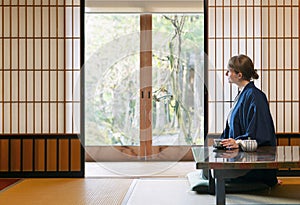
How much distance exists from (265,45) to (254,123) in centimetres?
186

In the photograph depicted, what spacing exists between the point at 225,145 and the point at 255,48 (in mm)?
2045

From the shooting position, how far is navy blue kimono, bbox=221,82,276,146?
3844 millimetres

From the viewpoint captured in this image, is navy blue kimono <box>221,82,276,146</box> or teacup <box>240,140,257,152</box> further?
navy blue kimono <box>221,82,276,146</box>

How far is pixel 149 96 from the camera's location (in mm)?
7156

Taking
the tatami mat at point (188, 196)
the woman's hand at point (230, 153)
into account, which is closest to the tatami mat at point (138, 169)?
the tatami mat at point (188, 196)

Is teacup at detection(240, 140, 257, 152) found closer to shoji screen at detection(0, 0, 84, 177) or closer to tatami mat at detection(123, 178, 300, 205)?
tatami mat at detection(123, 178, 300, 205)

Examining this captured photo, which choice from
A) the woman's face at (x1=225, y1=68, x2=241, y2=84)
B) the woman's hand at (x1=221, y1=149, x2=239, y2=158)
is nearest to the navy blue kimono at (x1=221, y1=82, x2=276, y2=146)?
the woman's face at (x1=225, y1=68, x2=241, y2=84)

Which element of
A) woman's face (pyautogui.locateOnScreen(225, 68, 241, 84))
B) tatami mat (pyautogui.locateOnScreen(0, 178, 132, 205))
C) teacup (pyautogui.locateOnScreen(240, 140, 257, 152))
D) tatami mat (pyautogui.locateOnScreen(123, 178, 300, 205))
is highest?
woman's face (pyautogui.locateOnScreen(225, 68, 241, 84))

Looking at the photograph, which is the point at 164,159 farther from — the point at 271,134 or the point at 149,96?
the point at 271,134

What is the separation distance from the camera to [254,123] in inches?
152

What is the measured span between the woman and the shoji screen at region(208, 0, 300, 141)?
4.72ft

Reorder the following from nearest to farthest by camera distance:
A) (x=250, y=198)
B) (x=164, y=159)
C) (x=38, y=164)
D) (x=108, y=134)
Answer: (x=250, y=198) → (x=38, y=164) → (x=164, y=159) → (x=108, y=134)

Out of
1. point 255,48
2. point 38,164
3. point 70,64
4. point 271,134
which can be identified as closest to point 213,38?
point 255,48

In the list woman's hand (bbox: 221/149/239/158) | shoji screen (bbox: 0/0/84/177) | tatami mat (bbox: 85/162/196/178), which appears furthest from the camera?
tatami mat (bbox: 85/162/196/178)
